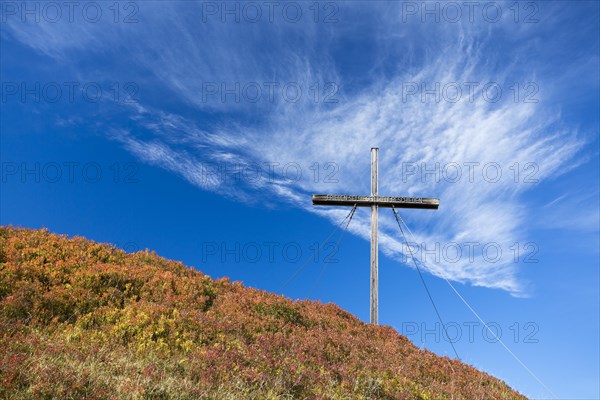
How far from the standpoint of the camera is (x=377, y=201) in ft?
64.0

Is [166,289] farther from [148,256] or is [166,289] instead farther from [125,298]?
[148,256]

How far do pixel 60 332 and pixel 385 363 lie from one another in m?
7.63

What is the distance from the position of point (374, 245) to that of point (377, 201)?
1996 millimetres

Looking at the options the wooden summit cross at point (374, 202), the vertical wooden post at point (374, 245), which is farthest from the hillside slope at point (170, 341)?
the wooden summit cross at point (374, 202)

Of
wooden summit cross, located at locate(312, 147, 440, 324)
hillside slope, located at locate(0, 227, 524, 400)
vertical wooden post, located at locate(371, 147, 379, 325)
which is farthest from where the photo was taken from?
wooden summit cross, located at locate(312, 147, 440, 324)

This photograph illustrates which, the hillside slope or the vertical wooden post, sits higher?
the vertical wooden post

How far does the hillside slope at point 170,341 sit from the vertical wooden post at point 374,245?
2.82m

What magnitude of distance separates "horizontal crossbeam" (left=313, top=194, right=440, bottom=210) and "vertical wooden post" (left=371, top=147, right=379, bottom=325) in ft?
1.02

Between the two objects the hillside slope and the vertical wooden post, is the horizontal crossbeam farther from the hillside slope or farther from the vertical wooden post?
the hillside slope

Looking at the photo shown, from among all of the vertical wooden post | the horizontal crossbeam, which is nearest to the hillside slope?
the vertical wooden post

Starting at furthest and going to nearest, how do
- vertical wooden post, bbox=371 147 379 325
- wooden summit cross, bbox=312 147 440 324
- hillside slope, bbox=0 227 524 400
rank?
wooden summit cross, bbox=312 147 440 324 → vertical wooden post, bbox=371 147 379 325 → hillside slope, bbox=0 227 524 400

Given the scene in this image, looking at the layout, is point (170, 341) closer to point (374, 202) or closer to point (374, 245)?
point (374, 245)

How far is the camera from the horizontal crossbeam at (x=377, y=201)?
19.3m

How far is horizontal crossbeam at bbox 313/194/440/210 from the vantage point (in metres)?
19.3
